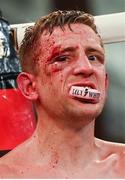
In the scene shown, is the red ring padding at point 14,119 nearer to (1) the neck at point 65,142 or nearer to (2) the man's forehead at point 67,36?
(1) the neck at point 65,142

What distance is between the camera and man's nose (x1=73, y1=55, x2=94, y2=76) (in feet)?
2.81

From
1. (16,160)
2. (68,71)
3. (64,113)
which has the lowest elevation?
(16,160)

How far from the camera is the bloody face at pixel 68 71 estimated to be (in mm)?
860

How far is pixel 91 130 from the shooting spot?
35.8 inches

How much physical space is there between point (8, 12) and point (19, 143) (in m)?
0.40

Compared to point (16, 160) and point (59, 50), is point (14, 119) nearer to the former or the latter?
point (16, 160)

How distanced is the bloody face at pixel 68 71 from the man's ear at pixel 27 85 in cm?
2

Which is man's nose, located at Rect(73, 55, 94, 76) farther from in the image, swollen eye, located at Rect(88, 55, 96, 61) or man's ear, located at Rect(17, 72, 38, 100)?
man's ear, located at Rect(17, 72, 38, 100)

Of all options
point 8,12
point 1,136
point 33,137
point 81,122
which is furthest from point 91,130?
point 8,12

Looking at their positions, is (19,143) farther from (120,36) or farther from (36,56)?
(120,36)

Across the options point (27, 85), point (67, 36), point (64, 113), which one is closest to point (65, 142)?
point (64, 113)

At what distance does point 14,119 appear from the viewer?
37.8 inches

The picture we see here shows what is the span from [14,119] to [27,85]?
4.8 inches

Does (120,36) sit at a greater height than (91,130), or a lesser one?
greater
